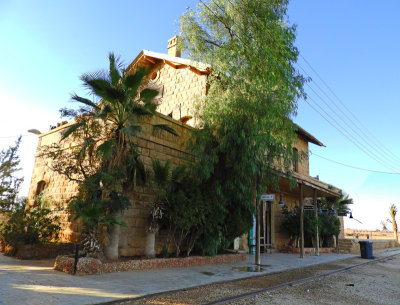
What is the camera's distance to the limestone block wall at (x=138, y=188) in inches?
341

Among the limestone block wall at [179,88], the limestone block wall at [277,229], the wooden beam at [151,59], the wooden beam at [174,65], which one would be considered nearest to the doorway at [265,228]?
the limestone block wall at [277,229]

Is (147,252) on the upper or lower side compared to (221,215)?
lower

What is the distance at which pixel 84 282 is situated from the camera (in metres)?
5.72

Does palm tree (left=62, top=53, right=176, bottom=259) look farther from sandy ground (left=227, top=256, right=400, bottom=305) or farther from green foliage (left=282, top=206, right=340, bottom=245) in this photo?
green foliage (left=282, top=206, right=340, bottom=245)

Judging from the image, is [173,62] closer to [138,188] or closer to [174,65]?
[174,65]

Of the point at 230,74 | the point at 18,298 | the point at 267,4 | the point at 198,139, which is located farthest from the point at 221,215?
the point at 267,4

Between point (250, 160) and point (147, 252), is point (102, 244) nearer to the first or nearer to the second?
point (147, 252)

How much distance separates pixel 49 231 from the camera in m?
9.01

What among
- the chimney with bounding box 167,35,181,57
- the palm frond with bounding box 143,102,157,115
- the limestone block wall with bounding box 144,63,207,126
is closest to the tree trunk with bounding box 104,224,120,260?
the palm frond with bounding box 143,102,157,115

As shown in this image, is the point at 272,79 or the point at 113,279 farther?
the point at 272,79

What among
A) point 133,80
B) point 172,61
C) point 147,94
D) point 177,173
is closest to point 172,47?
point 172,61

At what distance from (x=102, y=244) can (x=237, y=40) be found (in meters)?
8.27

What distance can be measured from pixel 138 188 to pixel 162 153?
1.61m

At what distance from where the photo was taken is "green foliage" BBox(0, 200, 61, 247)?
8.67 m
